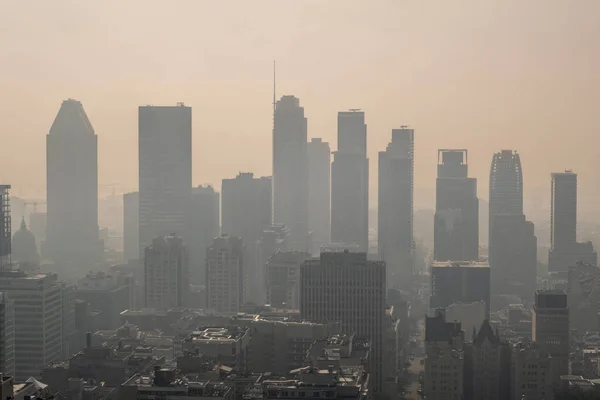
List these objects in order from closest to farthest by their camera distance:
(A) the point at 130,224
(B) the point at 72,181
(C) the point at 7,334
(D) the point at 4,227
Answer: (C) the point at 7,334
(D) the point at 4,227
(B) the point at 72,181
(A) the point at 130,224

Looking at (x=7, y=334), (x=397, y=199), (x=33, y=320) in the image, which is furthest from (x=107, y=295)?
(x=397, y=199)

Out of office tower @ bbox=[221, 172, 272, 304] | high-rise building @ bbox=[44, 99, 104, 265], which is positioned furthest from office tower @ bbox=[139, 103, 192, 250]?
high-rise building @ bbox=[44, 99, 104, 265]

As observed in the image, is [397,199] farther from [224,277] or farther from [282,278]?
[282,278]

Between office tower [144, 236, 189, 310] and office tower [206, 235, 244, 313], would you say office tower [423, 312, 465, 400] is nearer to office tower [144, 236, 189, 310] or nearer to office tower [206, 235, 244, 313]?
office tower [206, 235, 244, 313]

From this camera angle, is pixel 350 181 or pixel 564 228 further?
pixel 350 181

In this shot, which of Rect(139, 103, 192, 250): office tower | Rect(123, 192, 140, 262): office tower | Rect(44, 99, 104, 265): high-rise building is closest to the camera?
Rect(139, 103, 192, 250): office tower

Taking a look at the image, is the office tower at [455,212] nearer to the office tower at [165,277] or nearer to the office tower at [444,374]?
the office tower at [165,277]

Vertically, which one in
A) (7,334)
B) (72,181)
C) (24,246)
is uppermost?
(72,181)

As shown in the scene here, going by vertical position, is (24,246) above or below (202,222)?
below
